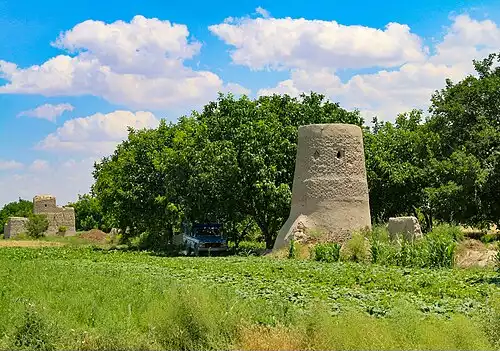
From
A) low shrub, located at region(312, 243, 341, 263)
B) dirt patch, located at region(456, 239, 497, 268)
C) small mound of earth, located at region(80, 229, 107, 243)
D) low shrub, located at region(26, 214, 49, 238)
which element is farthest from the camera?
low shrub, located at region(26, 214, 49, 238)

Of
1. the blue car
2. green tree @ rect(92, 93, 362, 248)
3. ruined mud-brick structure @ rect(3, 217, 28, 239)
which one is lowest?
the blue car

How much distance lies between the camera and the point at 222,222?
33.3 metres

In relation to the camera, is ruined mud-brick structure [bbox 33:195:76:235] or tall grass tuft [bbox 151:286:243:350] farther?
ruined mud-brick structure [bbox 33:195:76:235]

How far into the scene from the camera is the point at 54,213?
58719 mm

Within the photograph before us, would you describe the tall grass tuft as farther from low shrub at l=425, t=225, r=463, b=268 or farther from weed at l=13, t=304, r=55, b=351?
low shrub at l=425, t=225, r=463, b=268

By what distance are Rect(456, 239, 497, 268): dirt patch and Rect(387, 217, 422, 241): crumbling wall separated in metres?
1.60

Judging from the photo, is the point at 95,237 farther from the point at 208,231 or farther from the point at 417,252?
the point at 417,252

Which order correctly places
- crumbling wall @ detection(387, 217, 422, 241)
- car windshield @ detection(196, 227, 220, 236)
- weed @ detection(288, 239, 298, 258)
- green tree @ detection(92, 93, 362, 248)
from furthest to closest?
car windshield @ detection(196, 227, 220, 236) → green tree @ detection(92, 93, 362, 248) → weed @ detection(288, 239, 298, 258) → crumbling wall @ detection(387, 217, 422, 241)

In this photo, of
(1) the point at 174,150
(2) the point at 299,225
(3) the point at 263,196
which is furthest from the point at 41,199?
(2) the point at 299,225

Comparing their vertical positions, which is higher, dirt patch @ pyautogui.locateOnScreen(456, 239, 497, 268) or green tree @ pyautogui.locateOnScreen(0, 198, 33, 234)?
green tree @ pyautogui.locateOnScreen(0, 198, 33, 234)

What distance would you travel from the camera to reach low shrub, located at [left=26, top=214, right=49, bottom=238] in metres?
54.0

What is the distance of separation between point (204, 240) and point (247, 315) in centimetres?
1992

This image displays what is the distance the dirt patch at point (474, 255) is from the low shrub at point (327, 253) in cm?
394

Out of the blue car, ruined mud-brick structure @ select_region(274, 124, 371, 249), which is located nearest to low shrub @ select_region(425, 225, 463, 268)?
ruined mud-brick structure @ select_region(274, 124, 371, 249)
